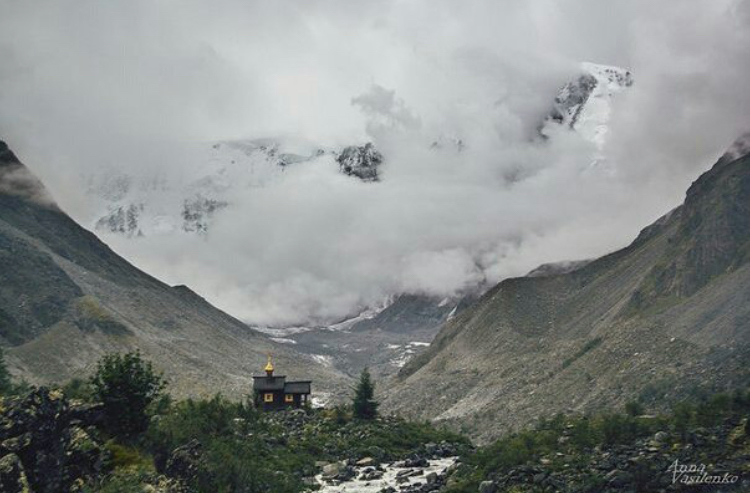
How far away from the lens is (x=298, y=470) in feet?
281

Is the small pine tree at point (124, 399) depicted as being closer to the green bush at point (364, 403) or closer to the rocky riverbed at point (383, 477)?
the rocky riverbed at point (383, 477)

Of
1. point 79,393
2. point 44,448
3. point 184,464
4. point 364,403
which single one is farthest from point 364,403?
point 44,448

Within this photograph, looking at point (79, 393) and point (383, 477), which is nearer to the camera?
point (79, 393)

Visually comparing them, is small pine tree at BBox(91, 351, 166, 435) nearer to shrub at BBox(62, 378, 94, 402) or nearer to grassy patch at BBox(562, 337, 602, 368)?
shrub at BBox(62, 378, 94, 402)

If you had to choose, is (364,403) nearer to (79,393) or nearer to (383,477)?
(383,477)

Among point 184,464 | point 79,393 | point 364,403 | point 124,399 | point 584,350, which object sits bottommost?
point 184,464
